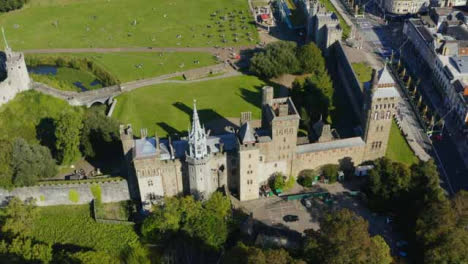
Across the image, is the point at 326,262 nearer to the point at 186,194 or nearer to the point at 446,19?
the point at 186,194

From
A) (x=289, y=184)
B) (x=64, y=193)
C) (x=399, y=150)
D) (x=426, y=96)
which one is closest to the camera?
(x=64, y=193)

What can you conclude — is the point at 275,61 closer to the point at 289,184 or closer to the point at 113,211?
the point at 289,184

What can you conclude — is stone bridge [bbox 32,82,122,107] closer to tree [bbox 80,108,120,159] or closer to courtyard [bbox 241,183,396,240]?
tree [bbox 80,108,120,159]

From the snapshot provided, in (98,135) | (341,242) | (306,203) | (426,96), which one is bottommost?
(306,203)

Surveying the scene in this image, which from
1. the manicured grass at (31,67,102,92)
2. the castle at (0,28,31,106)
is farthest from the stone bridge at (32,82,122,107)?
the manicured grass at (31,67,102,92)

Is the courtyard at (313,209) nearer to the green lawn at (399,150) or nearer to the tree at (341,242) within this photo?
the tree at (341,242)

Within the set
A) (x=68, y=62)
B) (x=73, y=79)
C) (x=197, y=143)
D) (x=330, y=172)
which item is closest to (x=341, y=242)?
(x=330, y=172)

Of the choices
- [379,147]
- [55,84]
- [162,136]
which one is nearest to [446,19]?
[379,147]
